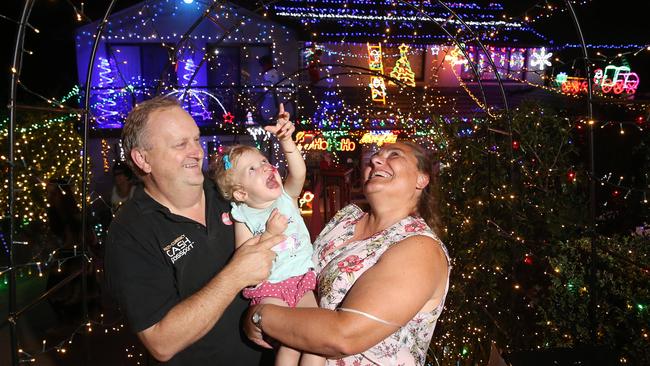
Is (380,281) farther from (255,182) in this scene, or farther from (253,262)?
(255,182)

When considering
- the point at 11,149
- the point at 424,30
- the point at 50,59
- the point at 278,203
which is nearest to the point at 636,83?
the point at 424,30

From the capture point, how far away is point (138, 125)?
2418 mm

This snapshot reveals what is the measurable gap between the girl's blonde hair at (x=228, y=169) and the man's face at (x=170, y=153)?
0.15m

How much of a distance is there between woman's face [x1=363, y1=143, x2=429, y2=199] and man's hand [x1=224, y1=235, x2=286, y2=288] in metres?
0.54

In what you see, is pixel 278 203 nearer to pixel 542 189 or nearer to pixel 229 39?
pixel 542 189

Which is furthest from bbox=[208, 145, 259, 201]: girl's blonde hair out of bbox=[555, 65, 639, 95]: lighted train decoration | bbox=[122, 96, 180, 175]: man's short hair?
bbox=[555, 65, 639, 95]: lighted train decoration

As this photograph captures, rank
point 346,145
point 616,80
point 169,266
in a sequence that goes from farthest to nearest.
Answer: point 346,145 → point 616,80 → point 169,266

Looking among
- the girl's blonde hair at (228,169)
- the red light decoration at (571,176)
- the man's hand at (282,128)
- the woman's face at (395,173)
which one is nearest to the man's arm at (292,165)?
the man's hand at (282,128)

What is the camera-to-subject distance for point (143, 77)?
1430 centimetres

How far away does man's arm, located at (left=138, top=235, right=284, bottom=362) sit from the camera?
2049 millimetres

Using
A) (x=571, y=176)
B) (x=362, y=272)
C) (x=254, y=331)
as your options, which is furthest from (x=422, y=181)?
(x=571, y=176)

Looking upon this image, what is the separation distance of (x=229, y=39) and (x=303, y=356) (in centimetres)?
1365

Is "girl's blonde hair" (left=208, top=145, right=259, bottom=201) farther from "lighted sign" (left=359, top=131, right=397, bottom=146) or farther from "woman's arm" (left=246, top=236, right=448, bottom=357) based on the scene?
"lighted sign" (left=359, top=131, right=397, bottom=146)

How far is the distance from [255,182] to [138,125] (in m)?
0.63
